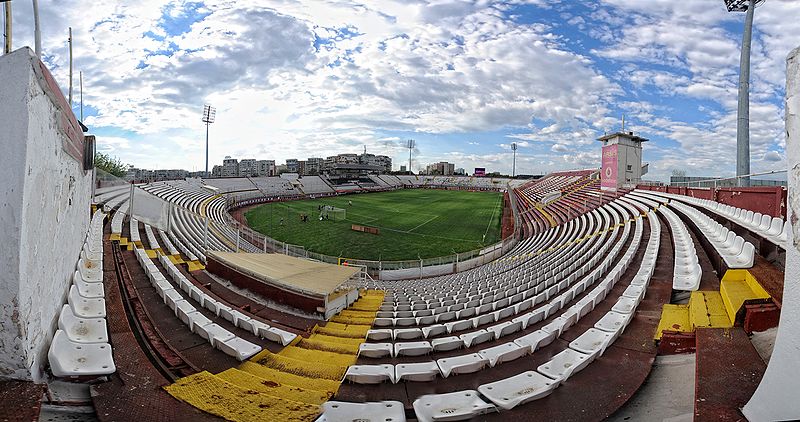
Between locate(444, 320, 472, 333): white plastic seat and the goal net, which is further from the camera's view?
the goal net

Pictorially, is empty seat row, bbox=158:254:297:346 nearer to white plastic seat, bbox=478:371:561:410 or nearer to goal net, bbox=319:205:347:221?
white plastic seat, bbox=478:371:561:410

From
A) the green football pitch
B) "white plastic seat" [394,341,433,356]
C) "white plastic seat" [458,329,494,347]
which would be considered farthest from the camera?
the green football pitch

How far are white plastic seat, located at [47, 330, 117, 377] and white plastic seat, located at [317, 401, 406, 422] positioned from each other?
181cm

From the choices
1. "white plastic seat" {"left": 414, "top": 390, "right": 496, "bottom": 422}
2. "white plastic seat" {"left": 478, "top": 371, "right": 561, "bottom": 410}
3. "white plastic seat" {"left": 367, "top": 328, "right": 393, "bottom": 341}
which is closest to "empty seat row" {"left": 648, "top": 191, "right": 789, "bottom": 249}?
"white plastic seat" {"left": 478, "top": 371, "right": 561, "bottom": 410}

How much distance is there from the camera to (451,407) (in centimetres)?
316

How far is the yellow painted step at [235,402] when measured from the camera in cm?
294

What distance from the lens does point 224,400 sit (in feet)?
10.3

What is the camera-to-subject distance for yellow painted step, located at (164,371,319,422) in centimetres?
294

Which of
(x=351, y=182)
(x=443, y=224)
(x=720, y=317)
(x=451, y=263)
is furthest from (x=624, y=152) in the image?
(x=351, y=182)

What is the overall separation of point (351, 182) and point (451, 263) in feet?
224

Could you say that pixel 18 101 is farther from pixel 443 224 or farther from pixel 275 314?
pixel 443 224

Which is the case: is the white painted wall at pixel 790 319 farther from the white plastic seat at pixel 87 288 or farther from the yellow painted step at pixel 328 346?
the white plastic seat at pixel 87 288

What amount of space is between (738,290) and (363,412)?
5108 mm

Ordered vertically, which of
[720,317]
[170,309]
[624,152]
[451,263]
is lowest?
[451,263]
